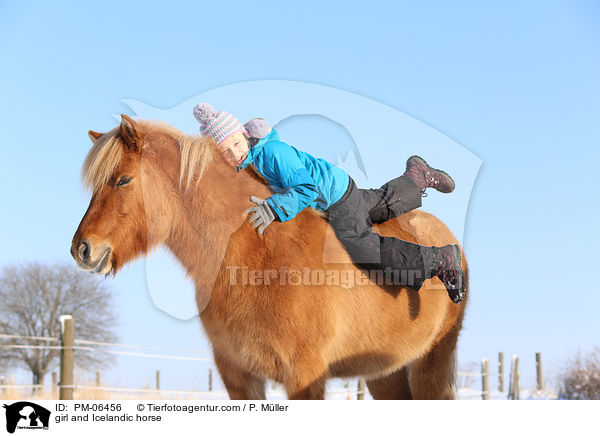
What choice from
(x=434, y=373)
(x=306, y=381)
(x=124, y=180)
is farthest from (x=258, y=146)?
(x=434, y=373)

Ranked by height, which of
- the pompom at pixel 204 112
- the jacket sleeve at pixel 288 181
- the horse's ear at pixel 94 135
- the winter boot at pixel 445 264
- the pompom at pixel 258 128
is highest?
the horse's ear at pixel 94 135

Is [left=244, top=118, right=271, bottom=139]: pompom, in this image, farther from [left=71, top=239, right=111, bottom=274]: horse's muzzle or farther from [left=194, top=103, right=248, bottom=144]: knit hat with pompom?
[left=71, top=239, right=111, bottom=274]: horse's muzzle

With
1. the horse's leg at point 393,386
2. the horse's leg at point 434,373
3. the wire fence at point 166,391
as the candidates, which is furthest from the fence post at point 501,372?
the horse's leg at point 434,373

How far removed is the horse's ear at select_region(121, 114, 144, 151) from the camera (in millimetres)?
2375

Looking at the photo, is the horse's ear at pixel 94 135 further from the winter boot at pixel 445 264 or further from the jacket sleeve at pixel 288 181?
the winter boot at pixel 445 264

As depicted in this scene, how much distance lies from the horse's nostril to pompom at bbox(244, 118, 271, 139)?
33.5 inches

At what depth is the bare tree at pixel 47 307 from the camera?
1975 cm

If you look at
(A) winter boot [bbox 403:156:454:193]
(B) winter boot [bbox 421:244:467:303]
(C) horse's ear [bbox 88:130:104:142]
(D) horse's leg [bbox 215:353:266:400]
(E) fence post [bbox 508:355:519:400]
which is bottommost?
(E) fence post [bbox 508:355:519:400]

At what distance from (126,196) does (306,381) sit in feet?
3.71

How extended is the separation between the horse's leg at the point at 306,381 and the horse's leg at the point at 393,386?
146cm

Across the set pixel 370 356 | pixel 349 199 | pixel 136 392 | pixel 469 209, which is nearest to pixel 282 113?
pixel 349 199

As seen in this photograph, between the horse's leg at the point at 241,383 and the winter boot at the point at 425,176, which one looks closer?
the horse's leg at the point at 241,383

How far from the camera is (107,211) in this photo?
7.79ft

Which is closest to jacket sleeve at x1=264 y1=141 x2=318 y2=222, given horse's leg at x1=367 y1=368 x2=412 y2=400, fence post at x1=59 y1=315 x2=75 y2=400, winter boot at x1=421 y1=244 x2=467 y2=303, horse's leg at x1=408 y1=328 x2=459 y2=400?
winter boot at x1=421 y1=244 x2=467 y2=303
